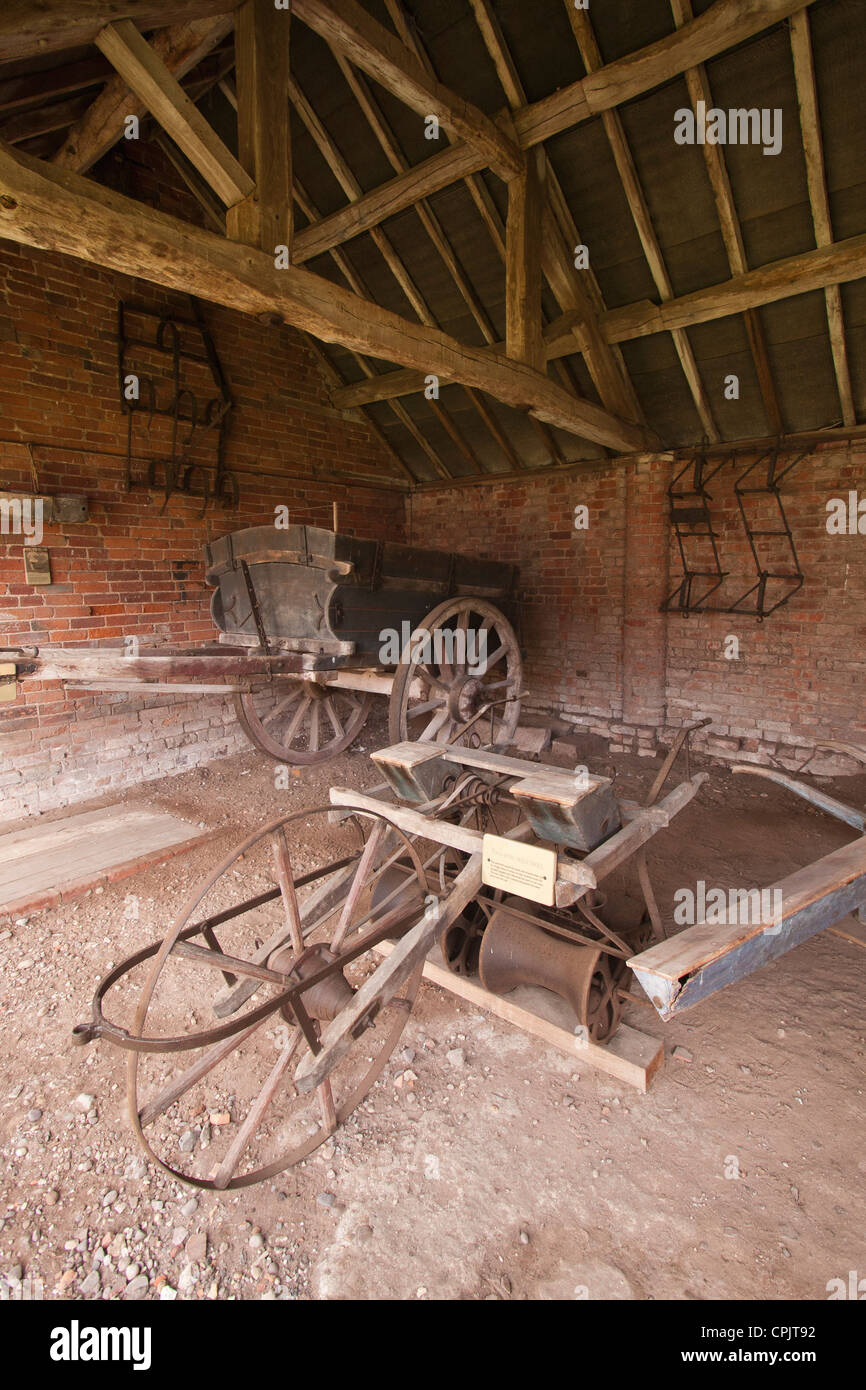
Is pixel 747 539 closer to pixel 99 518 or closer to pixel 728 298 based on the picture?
pixel 728 298

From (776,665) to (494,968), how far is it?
12.0ft

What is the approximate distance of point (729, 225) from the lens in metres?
3.66

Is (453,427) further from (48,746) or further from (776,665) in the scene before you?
(48,746)

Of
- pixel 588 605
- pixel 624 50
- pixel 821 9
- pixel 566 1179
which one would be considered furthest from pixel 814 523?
pixel 566 1179

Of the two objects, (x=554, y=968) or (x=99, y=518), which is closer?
(x=554, y=968)

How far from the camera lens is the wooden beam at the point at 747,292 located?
3.52 m

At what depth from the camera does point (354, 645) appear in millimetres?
3811

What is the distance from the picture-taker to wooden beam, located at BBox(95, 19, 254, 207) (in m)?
2.22

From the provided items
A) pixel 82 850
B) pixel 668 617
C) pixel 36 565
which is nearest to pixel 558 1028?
pixel 82 850

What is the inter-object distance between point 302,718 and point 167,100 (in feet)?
11.8

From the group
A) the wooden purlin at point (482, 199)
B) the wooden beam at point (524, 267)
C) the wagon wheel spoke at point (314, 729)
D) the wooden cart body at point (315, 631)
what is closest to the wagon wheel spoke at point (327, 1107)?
the wooden cart body at point (315, 631)

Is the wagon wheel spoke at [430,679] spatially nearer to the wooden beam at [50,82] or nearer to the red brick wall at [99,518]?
the red brick wall at [99,518]

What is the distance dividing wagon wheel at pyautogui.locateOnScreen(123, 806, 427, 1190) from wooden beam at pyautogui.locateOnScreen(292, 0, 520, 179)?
135 inches

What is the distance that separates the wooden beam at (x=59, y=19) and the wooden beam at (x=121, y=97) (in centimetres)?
56
